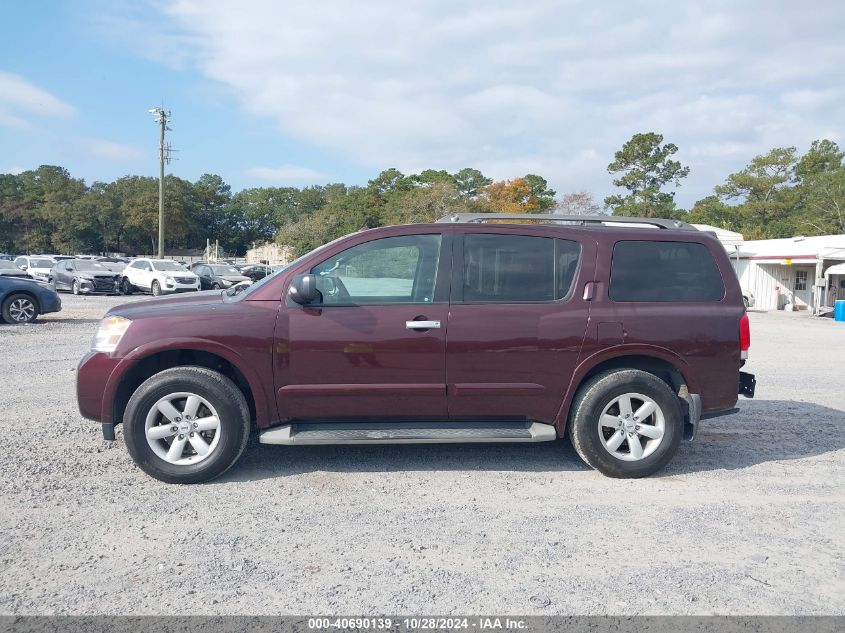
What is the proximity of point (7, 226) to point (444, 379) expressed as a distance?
100 m

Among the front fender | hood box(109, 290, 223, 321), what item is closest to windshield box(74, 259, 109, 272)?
hood box(109, 290, 223, 321)

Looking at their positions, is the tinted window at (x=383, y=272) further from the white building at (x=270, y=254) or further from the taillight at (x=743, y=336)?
the white building at (x=270, y=254)

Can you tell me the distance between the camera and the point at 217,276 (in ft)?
104

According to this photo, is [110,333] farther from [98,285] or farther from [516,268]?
[98,285]

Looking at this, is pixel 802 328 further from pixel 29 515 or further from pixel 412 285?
pixel 29 515

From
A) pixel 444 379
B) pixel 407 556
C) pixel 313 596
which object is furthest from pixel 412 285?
pixel 313 596

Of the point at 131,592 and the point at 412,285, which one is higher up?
the point at 412,285

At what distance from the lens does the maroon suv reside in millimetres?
4758

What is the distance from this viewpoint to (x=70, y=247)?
84.1 metres

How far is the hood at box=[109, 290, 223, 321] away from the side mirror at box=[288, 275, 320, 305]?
2.17 feet

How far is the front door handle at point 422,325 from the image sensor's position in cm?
483

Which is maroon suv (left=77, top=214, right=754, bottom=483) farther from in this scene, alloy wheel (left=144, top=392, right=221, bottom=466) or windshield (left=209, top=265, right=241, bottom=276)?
windshield (left=209, top=265, right=241, bottom=276)

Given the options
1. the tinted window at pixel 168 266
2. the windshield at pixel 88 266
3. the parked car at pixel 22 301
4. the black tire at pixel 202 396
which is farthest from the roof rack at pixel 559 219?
the windshield at pixel 88 266

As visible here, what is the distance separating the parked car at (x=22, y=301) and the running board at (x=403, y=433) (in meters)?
12.2
